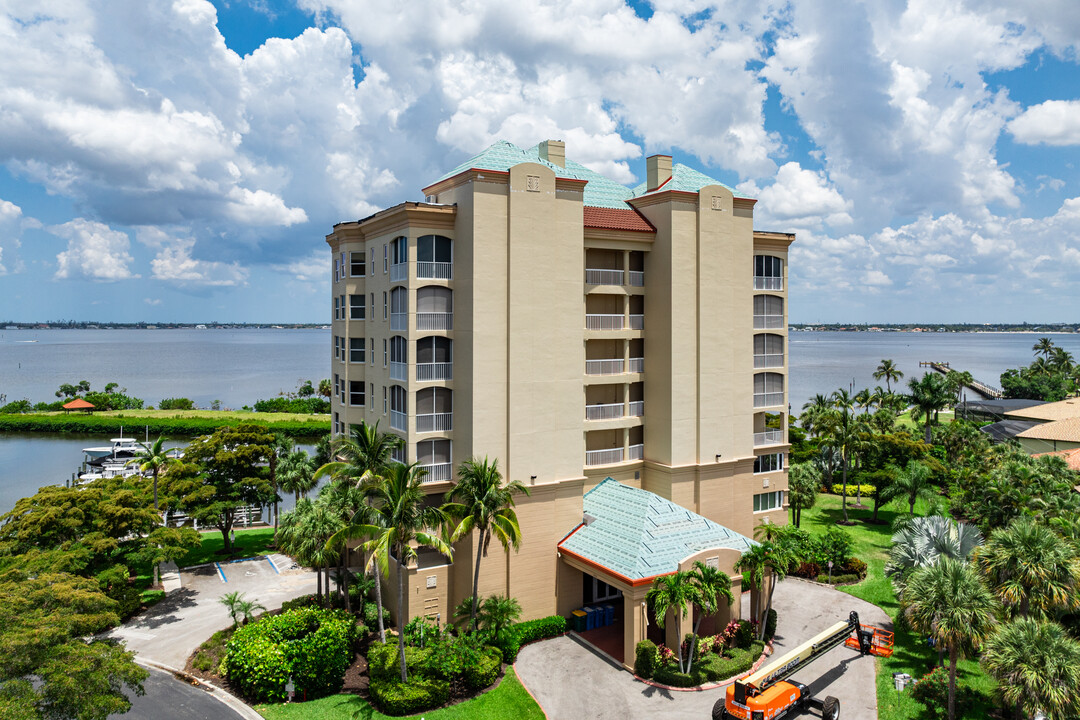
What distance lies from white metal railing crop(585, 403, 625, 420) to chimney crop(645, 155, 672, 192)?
11201mm

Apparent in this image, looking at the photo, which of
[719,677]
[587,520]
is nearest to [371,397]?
[587,520]

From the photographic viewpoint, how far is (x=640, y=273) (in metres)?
33.4

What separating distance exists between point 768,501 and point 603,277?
1581 centimetres

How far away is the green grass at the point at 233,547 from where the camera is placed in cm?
3747

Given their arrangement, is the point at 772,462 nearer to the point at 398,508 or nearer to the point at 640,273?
the point at 640,273

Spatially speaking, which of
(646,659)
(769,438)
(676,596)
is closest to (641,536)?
(676,596)

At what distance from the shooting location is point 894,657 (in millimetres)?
26078

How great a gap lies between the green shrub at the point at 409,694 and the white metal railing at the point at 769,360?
22.9 metres

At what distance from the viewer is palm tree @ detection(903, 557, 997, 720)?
20359mm

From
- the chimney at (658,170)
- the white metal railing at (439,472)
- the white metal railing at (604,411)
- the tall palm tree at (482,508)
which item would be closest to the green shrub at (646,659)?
the tall palm tree at (482,508)

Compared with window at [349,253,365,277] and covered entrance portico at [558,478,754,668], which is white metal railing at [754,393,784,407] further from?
window at [349,253,365,277]

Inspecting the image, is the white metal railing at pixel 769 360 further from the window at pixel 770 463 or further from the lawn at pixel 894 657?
the lawn at pixel 894 657

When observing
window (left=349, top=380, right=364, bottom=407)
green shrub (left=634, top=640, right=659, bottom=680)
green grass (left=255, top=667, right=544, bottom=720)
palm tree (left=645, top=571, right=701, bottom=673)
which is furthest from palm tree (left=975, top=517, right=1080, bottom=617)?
window (left=349, top=380, right=364, bottom=407)

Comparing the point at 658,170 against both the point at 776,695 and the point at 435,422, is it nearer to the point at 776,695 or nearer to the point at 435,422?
the point at 435,422
